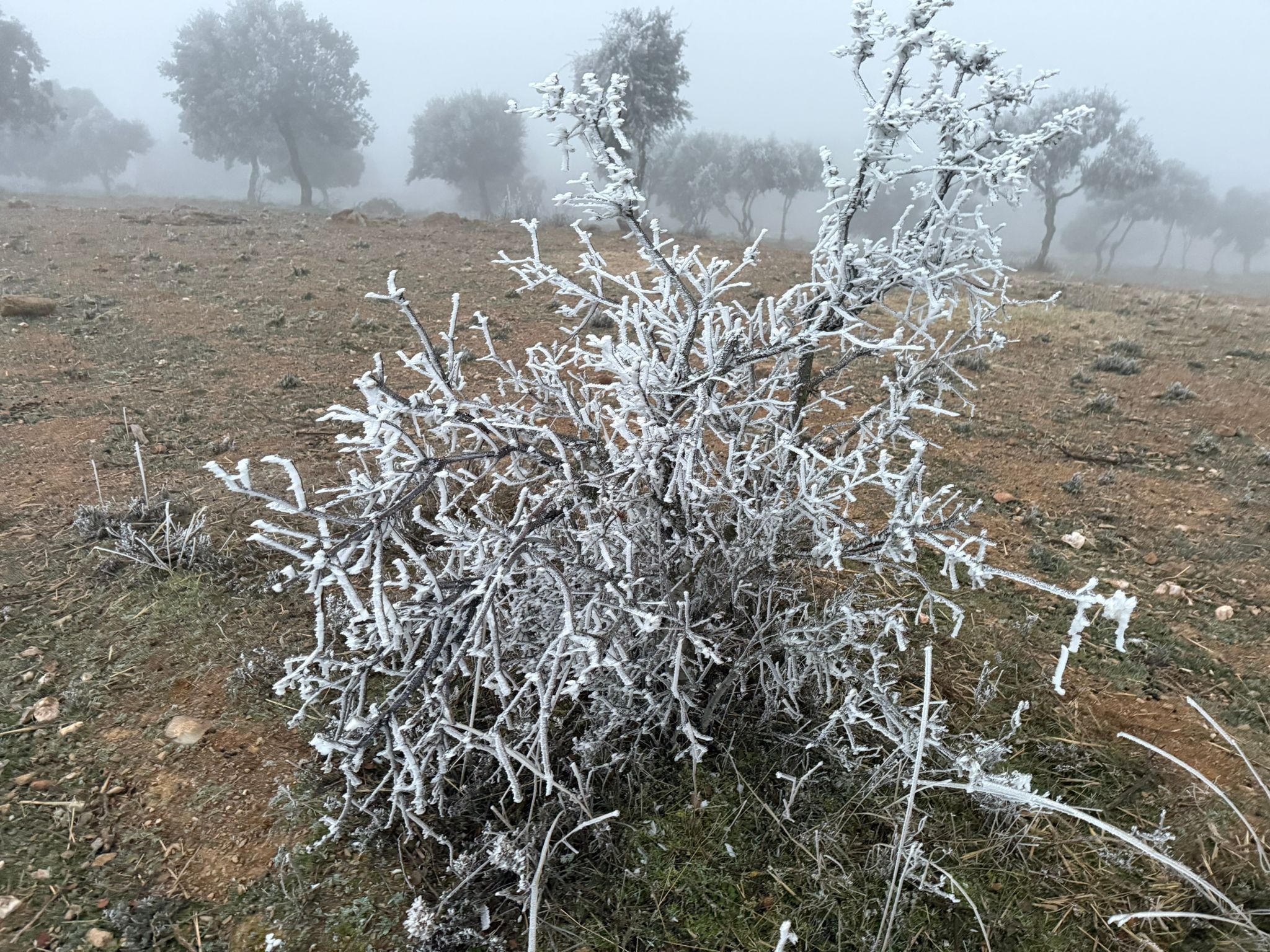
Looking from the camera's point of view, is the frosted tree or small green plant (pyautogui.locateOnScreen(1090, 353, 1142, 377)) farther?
small green plant (pyautogui.locateOnScreen(1090, 353, 1142, 377))

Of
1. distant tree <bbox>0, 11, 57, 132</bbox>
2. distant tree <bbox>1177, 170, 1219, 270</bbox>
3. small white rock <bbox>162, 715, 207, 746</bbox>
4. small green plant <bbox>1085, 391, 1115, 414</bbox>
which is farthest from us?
distant tree <bbox>1177, 170, 1219, 270</bbox>

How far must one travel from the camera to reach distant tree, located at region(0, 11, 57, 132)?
96.7 feet

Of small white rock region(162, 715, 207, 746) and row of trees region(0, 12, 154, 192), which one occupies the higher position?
row of trees region(0, 12, 154, 192)

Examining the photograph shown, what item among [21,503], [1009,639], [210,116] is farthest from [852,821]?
[210,116]

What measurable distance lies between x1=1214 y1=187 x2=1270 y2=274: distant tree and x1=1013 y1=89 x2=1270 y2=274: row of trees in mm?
47

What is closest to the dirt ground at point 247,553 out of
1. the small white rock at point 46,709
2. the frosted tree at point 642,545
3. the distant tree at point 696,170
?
the small white rock at point 46,709

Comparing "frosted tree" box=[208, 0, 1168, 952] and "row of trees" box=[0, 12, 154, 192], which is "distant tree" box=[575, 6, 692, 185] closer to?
"frosted tree" box=[208, 0, 1168, 952]

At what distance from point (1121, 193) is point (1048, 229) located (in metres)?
9.07

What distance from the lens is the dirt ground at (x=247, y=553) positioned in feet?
7.63

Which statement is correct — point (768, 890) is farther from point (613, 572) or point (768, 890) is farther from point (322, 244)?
point (322, 244)

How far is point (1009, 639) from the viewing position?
359 centimetres

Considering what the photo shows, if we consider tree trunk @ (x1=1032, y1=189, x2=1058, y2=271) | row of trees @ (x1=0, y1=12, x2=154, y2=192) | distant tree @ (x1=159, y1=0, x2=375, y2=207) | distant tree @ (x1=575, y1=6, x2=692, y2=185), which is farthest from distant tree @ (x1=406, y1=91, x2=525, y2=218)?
tree trunk @ (x1=1032, y1=189, x2=1058, y2=271)

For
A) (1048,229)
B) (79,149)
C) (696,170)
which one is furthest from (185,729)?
(79,149)

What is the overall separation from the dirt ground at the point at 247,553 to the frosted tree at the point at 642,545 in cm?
43
